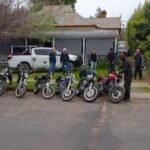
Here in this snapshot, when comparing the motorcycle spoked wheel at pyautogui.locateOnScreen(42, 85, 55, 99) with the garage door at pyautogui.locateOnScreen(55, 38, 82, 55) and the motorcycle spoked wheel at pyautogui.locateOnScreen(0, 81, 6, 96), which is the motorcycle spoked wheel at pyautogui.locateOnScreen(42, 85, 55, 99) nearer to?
the motorcycle spoked wheel at pyautogui.locateOnScreen(0, 81, 6, 96)

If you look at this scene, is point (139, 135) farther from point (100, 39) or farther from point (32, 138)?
point (100, 39)

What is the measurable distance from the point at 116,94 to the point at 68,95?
162cm

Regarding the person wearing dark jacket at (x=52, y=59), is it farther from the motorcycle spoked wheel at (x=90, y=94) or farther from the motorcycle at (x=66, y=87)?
the motorcycle spoked wheel at (x=90, y=94)

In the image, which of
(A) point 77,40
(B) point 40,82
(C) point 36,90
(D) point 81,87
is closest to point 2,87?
(C) point 36,90

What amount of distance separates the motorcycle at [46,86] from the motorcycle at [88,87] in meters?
0.96

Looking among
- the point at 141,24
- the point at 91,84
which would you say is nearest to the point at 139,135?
the point at 91,84

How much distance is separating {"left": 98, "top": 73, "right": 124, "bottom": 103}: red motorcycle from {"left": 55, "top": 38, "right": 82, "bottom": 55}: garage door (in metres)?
14.4

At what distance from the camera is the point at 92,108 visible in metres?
12.5

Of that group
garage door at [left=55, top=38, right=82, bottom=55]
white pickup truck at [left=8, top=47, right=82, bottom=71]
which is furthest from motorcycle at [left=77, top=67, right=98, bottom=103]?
garage door at [left=55, top=38, right=82, bottom=55]

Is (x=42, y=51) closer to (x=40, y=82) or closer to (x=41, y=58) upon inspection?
(x=41, y=58)

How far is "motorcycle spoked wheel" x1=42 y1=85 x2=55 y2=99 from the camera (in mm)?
14109

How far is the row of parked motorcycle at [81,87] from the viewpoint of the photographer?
44.5 ft

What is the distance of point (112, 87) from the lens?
13594 mm

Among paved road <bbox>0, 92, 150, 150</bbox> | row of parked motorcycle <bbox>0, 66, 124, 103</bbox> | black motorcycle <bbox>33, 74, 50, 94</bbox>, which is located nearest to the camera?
paved road <bbox>0, 92, 150, 150</bbox>
